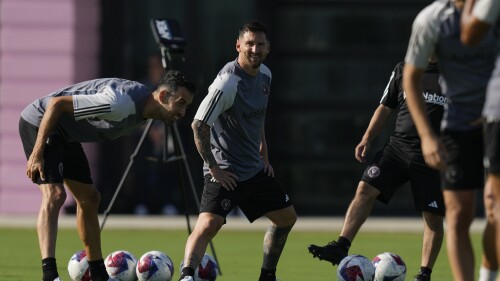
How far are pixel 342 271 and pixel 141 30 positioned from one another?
1039cm

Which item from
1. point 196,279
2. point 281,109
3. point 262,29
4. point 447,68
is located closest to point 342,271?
point 196,279

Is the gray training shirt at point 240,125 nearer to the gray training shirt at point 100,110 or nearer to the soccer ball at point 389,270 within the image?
the gray training shirt at point 100,110

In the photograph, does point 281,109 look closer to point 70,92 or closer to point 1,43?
point 1,43

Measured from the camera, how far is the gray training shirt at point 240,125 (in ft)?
32.2

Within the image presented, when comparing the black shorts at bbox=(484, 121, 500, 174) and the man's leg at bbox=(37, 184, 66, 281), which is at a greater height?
the black shorts at bbox=(484, 121, 500, 174)

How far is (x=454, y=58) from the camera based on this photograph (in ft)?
26.2

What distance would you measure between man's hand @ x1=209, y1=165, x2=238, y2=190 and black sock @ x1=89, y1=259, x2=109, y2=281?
1.22m

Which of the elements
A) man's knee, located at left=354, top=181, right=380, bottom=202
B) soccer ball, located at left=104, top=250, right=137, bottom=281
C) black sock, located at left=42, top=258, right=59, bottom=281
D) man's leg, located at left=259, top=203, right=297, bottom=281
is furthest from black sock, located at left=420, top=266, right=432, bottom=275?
black sock, located at left=42, top=258, right=59, bottom=281

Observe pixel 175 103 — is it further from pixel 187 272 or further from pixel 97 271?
pixel 97 271

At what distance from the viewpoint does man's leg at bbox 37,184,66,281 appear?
32.2 ft

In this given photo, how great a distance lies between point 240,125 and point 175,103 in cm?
64

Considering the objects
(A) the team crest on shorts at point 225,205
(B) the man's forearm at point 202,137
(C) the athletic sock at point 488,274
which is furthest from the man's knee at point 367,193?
(C) the athletic sock at point 488,274

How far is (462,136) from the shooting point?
8031mm

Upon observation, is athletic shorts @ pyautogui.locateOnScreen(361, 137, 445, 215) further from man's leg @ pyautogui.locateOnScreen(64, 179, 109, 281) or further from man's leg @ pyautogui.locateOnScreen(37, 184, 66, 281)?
man's leg @ pyautogui.locateOnScreen(37, 184, 66, 281)
